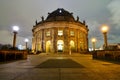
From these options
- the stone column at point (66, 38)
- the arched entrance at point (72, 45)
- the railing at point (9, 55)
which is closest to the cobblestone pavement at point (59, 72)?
the railing at point (9, 55)

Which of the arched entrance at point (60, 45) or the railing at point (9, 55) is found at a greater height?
the arched entrance at point (60, 45)

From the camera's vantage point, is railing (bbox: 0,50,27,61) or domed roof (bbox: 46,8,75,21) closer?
railing (bbox: 0,50,27,61)

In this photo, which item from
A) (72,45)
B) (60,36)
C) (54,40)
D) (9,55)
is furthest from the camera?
(72,45)

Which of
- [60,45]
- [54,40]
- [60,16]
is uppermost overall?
[60,16]

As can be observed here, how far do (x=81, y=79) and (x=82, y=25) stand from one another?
168ft

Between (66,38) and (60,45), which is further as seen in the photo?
(60,45)

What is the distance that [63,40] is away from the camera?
50.4 meters

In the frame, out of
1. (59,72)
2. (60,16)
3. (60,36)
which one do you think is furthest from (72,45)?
(59,72)

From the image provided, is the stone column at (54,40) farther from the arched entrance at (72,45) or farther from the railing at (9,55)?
the railing at (9,55)

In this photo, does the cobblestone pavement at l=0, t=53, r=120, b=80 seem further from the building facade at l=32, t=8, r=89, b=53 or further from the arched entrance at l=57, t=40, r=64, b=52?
the arched entrance at l=57, t=40, r=64, b=52

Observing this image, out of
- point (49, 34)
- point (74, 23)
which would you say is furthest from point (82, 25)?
point (49, 34)

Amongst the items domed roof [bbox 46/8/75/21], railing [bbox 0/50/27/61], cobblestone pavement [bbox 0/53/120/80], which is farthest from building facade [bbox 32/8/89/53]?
cobblestone pavement [bbox 0/53/120/80]

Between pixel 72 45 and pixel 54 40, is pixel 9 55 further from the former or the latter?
pixel 72 45

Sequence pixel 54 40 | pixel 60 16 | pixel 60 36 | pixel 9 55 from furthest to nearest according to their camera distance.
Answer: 1. pixel 60 16
2. pixel 60 36
3. pixel 54 40
4. pixel 9 55
